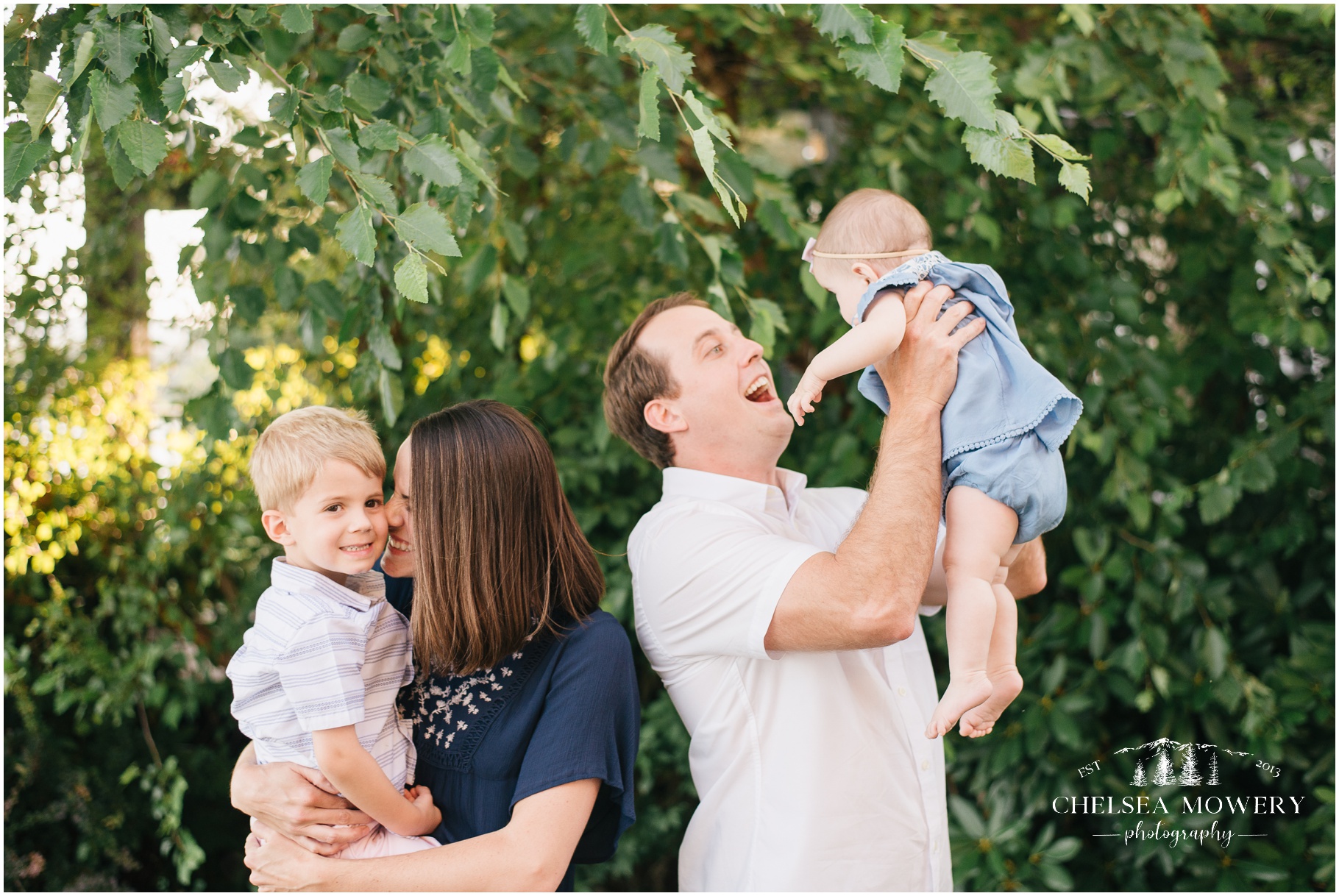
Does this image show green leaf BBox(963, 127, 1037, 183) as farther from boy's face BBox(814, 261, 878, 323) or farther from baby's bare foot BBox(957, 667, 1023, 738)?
baby's bare foot BBox(957, 667, 1023, 738)

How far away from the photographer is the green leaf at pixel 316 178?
105cm

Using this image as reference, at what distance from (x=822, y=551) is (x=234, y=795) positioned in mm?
901

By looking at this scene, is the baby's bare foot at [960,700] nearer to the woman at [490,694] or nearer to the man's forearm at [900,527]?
the man's forearm at [900,527]

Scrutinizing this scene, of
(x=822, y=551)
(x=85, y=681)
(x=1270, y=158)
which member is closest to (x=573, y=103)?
(x=822, y=551)

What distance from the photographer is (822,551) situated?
1.25 meters

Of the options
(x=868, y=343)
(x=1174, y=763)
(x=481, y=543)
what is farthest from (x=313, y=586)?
(x=1174, y=763)

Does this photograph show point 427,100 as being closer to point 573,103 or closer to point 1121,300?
point 573,103

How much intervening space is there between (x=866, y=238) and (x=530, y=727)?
2.74 ft

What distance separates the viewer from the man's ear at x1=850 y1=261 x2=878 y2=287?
4.21 feet

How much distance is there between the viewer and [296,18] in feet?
3.75

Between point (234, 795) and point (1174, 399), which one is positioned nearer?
point (234, 795)

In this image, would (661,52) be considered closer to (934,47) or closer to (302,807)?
(934,47)

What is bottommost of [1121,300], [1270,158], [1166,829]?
[1166,829]

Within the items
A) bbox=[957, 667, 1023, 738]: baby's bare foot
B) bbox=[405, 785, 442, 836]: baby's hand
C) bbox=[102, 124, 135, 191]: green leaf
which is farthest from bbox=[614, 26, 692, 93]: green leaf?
bbox=[405, 785, 442, 836]: baby's hand
